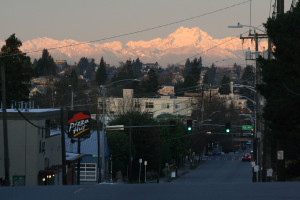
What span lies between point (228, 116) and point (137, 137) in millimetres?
87352

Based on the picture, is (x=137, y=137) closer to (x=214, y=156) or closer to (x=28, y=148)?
(x=28, y=148)

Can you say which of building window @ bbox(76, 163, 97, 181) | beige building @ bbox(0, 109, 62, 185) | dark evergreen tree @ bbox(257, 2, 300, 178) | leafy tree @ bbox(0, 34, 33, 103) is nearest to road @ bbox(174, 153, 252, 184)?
building window @ bbox(76, 163, 97, 181)

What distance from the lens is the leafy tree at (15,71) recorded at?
74312 millimetres

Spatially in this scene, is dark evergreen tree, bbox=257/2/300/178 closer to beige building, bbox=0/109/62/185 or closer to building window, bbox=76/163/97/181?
beige building, bbox=0/109/62/185

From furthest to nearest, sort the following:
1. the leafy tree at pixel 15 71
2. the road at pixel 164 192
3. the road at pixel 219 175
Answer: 1. the road at pixel 219 175
2. the leafy tree at pixel 15 71
3. the road at pixel 164 192

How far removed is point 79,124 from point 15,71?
21.4 m

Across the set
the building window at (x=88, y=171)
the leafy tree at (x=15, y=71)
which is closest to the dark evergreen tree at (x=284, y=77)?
the building window at (x=88, y=171)

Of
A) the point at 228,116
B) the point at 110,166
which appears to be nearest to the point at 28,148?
the point at 110,166

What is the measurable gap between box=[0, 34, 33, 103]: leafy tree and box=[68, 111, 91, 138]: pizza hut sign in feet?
52.7

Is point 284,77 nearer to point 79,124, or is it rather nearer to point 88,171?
point 79,124

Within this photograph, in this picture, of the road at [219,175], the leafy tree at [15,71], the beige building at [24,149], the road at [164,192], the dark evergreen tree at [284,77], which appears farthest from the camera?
the road at [219,175]

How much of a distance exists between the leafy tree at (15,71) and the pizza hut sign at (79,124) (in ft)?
52.7

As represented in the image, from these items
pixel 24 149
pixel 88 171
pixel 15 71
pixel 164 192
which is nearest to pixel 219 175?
pixel 88 171

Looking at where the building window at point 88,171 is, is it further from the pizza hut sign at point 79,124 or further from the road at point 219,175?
the pizza hut sign at point 79,124
